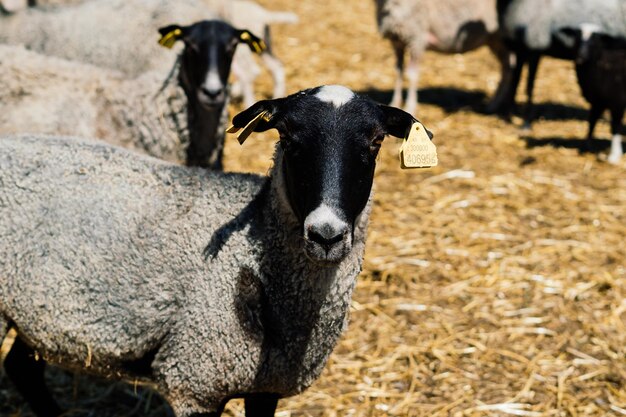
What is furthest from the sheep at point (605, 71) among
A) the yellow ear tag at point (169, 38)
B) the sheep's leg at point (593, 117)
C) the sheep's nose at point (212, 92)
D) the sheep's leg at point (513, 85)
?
the yellow ear tag at point (169, 38)

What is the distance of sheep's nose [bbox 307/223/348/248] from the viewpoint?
283 centimetres

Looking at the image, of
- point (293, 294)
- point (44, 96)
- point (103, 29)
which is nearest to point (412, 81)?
point (103, 29)

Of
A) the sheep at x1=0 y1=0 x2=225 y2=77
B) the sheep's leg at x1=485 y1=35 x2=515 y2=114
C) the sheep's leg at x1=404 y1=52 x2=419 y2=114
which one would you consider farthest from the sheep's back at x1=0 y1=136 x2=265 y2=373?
the sheep's leg at x1=485 y1=35 x2=515 y2=114

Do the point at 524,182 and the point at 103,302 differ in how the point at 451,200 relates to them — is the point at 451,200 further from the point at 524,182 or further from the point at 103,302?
the point at 103,302

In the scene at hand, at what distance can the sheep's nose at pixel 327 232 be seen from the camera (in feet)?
9.27

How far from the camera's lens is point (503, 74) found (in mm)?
10094

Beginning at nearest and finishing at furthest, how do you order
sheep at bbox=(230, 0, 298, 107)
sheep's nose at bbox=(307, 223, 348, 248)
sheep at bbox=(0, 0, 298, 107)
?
sheep's nose at bbox=(307, 223, 348, 248), sheep at bbox=(0, 0, 298, 107), sheep at bbox=(230, 0, 298, 107)

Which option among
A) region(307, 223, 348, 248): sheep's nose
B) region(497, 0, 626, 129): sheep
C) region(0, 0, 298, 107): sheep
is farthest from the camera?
region(497, 0, 626, 129): sheep

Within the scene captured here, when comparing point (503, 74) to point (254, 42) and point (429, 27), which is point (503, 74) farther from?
point (254, 42)

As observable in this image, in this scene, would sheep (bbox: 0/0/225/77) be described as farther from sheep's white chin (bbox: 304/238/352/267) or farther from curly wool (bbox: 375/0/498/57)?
sheep's white chin (bbox: 304/238/352/267)

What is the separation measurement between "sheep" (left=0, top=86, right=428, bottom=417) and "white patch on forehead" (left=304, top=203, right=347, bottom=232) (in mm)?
321

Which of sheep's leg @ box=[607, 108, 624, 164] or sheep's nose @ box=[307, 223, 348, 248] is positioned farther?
sheep's leg @ box=[607, 108, 624, 164]

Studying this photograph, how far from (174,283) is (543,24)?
6.92 metres

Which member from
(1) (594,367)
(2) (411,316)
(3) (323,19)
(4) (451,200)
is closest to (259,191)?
(2) (411,316)
